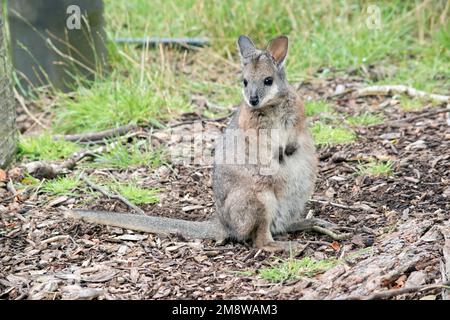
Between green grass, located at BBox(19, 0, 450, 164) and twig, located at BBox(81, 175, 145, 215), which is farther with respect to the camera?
green grass, located at BBox(19, 0, 450, 164)

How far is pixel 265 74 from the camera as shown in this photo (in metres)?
5.17

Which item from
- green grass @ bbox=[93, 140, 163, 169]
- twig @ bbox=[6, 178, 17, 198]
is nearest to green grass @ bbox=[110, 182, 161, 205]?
green grass @ bbox=[93, 140, 163, 169]

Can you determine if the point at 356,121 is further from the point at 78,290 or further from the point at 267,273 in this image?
the point at 78,290

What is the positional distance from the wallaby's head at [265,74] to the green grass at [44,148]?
2.08 m

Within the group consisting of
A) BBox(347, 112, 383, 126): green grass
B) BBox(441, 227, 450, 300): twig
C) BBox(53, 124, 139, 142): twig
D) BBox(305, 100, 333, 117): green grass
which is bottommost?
BBox(441, 227, 450, 300): twig

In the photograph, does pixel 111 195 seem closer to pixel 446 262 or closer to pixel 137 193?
pixel 137 193

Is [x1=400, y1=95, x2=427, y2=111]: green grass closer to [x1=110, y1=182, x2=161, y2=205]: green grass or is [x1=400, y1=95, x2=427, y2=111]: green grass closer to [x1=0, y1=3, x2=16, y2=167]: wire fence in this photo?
[x1=110, y1=182, x2=161, y2=205]: green grass

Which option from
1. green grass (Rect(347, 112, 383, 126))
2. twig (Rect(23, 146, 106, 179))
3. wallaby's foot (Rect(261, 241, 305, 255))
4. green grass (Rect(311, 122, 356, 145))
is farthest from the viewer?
green grass (Rect(347, 112, 383, 126))

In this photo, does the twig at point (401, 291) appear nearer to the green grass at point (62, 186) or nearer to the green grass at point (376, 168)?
the green grass at point (376, 168)

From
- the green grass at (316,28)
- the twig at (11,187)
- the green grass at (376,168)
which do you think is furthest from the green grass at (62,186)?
the green grass at (316,28)

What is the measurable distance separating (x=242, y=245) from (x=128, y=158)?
169 centimetres

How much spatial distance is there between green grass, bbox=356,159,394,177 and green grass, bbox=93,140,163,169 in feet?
5.13

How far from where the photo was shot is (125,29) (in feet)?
28.9

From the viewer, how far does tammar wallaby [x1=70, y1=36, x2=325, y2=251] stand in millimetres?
4988
